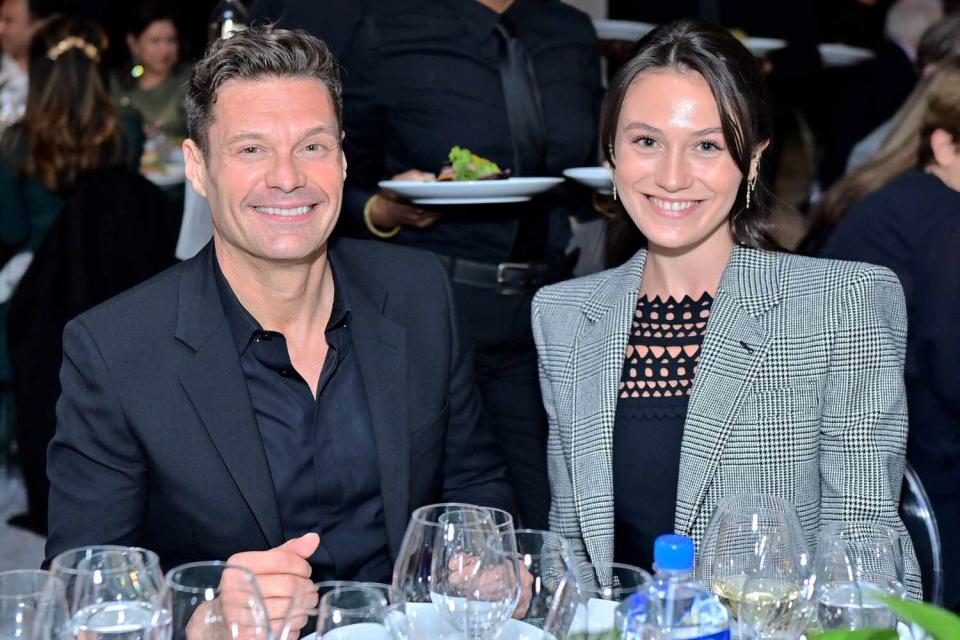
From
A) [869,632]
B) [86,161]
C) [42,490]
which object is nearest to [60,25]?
[86,161]

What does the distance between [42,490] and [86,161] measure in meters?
1.07

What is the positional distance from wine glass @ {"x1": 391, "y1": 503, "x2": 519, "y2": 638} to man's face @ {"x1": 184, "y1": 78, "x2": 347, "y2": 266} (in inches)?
29.6

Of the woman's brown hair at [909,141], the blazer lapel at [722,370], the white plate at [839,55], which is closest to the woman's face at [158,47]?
the white plate at [839,55]

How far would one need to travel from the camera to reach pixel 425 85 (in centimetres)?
286

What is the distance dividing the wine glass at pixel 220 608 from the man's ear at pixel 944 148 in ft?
7.84

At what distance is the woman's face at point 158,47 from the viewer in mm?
6617

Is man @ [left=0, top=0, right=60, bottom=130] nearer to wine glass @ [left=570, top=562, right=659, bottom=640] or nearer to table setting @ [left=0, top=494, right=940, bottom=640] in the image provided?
table setting @ [left=0, top=494, right=940, bottom=640]

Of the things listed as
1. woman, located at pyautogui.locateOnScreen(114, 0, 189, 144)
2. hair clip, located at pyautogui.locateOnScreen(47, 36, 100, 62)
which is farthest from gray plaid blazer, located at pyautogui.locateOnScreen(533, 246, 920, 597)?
woman, located at pyautogui.locateOnScreen(114, 0, 189, 144)

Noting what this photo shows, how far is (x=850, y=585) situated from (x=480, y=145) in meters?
1.71

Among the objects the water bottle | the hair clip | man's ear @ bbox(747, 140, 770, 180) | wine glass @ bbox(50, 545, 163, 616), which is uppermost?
the hair clip

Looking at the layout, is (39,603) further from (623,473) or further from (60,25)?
(60,25)

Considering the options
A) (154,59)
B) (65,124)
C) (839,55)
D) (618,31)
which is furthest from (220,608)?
(154,59)

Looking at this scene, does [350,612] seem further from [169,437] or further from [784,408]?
[784,408]

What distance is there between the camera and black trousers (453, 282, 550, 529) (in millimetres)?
2877
